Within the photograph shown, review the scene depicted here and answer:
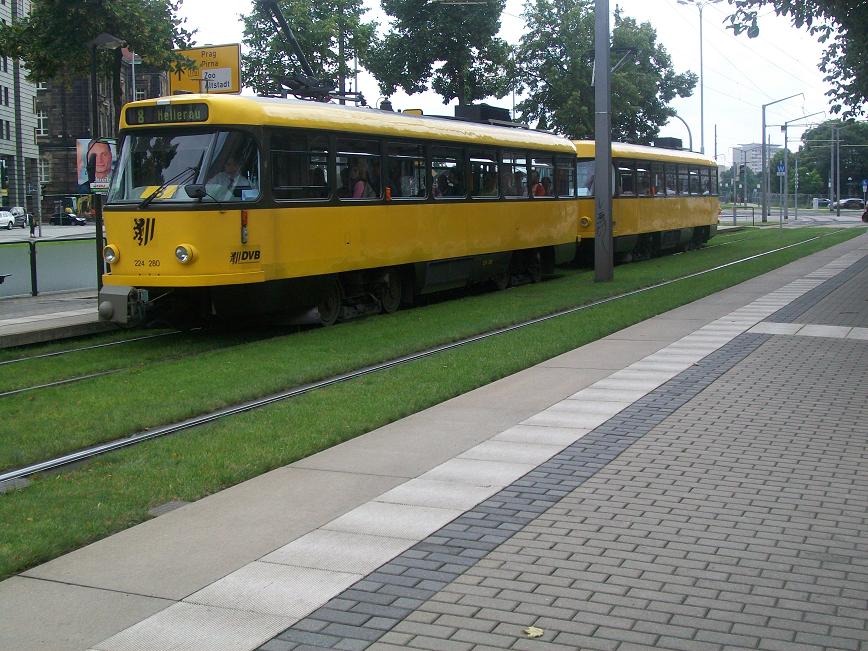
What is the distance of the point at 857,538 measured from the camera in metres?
6.15

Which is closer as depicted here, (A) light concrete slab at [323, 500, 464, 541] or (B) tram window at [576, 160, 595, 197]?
(A) light concrete slab at [323, 500, 464, 541]

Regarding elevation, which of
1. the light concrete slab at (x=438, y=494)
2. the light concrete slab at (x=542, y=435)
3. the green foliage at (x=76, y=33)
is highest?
the green foliage at (x=76, y=33)

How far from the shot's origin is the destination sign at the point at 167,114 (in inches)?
563

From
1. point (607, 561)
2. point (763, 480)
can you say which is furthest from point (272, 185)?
point (607, 561)

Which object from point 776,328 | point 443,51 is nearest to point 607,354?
point 776,328

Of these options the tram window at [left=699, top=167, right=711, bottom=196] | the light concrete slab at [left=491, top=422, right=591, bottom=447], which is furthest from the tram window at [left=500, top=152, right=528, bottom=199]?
the tram window at [left=699, top=167, right=711, bottom=196]

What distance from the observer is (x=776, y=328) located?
15.6 m

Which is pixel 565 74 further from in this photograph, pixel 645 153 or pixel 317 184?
pixel 317 184

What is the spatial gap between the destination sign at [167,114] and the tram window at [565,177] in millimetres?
12396

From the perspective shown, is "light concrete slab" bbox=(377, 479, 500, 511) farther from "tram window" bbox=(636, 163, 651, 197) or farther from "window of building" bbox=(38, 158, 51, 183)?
"window of building" bbox=(38, 158, 51, 183)

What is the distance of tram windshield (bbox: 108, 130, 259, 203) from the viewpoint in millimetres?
14242

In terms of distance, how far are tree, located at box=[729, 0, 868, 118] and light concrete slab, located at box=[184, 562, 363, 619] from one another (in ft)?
50.5

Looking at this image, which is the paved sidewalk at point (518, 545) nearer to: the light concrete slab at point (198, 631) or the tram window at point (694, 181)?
the light concrete slab at point (198, 631)

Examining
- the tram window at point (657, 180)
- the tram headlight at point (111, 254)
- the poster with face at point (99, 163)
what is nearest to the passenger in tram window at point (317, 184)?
the tram headlight at point (111, 254)
